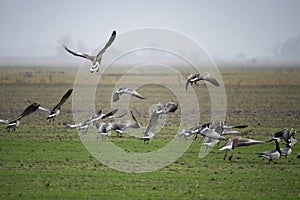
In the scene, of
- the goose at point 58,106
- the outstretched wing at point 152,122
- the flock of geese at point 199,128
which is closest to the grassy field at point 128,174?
the flock of geese at point 199,128

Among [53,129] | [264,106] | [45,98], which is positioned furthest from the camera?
[45,98]

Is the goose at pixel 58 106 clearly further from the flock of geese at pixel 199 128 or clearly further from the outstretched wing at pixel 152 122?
the outstretched wing at pixel 152 122

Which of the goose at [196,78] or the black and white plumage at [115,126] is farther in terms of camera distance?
the black and white plumage at [115,126]

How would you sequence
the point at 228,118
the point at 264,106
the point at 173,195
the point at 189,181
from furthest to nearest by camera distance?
the point at 264,106 < the point at 228,118 < the point at 189,181 < the point at 173,195

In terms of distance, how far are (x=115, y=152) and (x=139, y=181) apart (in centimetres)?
421

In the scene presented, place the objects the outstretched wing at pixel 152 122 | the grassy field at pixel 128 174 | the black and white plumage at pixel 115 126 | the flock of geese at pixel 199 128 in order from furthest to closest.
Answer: the black and white plumage at pixel 115 126
the outstretched wing at pixel 152 122
the flock of geese at pixel 199 128
the grassy field at pixel 128 174

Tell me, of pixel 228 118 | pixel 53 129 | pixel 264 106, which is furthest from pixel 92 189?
pixel 264 106

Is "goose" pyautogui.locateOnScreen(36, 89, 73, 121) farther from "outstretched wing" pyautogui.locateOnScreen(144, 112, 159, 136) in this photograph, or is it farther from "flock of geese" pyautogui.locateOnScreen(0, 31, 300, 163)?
"outstretched wing" pyautogui.locateOnScreen(144, 112, 159, 136)

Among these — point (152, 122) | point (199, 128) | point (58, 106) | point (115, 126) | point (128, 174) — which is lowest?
point (128, 174)

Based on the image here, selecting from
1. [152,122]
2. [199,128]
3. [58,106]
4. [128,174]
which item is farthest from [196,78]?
[128,174]

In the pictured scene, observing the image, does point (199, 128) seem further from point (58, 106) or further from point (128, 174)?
point (128, 174)


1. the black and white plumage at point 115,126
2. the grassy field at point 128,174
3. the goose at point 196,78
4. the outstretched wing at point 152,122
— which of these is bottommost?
the grassy field at point 128,174

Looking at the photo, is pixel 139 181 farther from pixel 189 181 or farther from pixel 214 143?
pixel 214 143

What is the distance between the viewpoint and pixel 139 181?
1380 cm
